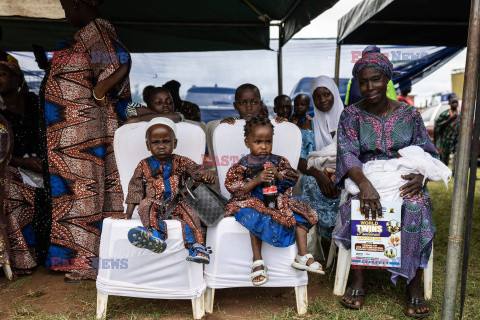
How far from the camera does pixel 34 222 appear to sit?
370cm

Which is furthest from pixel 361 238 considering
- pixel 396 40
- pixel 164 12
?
pixel 164 12

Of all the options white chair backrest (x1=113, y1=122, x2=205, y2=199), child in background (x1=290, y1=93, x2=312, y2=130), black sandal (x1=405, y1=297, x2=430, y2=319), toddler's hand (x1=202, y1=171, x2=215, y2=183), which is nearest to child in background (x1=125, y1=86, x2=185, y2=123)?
white chair backrest (x1=113, y1=122, x2=205, y2=199)

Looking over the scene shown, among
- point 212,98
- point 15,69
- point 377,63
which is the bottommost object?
point 212,98

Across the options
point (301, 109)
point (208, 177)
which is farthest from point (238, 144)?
point (301, 109)

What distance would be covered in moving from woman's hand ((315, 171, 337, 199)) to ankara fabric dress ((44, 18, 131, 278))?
190 centimetres

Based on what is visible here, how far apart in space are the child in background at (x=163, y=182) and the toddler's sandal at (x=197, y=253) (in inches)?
1.4

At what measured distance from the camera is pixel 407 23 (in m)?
4.71

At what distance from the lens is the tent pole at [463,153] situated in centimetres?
201

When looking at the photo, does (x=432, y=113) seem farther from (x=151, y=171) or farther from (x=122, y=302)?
(x=122, y=302)

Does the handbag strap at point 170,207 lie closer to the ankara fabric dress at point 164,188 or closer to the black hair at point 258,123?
the ankara fabric dress at point 164,188

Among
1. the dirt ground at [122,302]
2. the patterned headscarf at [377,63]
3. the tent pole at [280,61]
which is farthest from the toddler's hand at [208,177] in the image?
the tent pole at [280,61]

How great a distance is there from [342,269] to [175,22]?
419cm

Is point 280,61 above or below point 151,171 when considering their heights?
above

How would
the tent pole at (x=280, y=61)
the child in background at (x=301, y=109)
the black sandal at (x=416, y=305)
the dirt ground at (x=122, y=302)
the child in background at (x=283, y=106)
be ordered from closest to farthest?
1. the black sandal at (x=416, y=305)
2. the dirt ground at (x=122, y=302)
3. the child in background at (x=301, y=109)
4. the child in background at (x=283, y=106)
5. the tent pole at (x=280, y=61)
